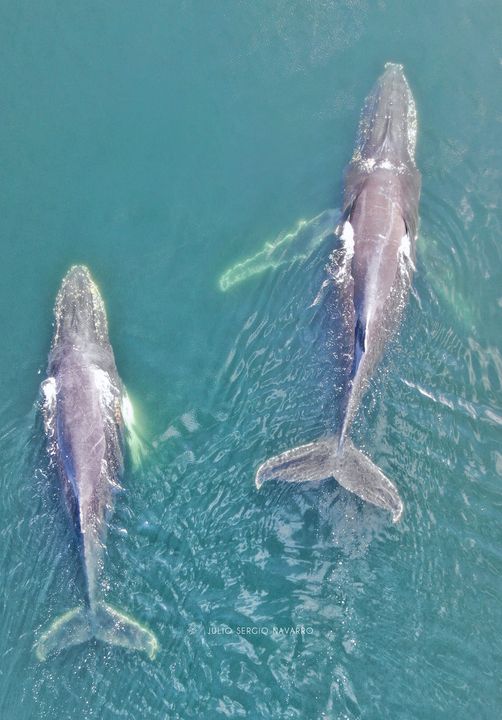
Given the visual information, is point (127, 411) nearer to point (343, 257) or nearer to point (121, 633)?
point (121, 633)

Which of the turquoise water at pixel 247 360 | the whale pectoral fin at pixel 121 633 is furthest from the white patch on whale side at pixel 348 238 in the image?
the whale pectoral fin at pixel 121 633

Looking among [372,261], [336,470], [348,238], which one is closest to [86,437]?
[336,470]

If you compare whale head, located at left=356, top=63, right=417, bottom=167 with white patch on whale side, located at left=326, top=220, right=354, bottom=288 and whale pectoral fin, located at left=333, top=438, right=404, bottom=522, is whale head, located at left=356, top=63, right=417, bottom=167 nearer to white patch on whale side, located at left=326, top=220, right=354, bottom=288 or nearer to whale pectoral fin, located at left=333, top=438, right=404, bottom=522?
white patch on whale side, located at left=326, top=220, right=354, bottom=288

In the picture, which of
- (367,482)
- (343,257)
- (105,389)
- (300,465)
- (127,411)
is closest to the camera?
(367,482)

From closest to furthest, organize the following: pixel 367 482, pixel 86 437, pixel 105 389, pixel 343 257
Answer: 1. pixel 367 482
2. pixel 86 437
3. pixel 105 389
4. pixel 343 257

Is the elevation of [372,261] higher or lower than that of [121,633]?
higher

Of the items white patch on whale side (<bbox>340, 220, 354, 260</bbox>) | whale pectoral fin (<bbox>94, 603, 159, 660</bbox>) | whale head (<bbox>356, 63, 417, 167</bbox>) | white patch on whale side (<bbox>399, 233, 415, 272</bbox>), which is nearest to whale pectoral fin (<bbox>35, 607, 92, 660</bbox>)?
whale pectoral fin (<bbox>94, 603, 159, 660</bbox>)

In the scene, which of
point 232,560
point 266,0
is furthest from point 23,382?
point 266,0

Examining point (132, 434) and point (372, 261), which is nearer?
point (132, 434)
